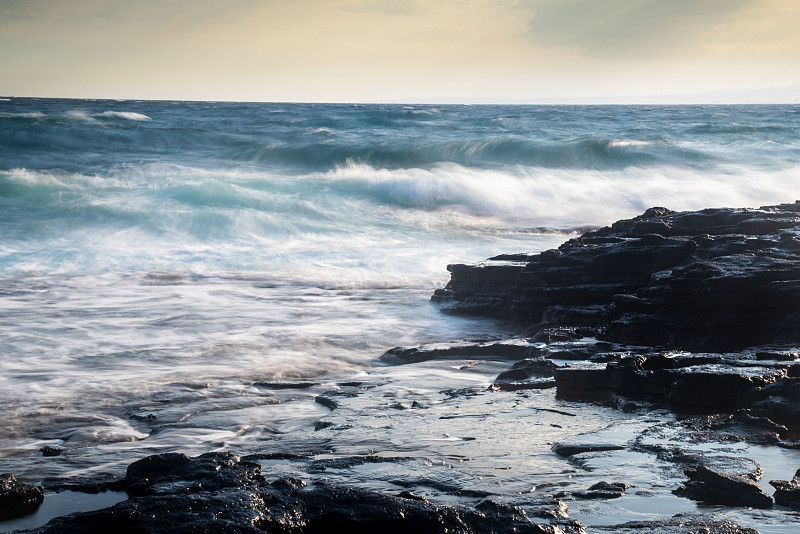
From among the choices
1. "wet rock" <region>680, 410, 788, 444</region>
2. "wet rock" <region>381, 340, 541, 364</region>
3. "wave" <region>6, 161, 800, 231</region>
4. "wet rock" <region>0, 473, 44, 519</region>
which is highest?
"wave" <region>6, 161, 800, 231</region>

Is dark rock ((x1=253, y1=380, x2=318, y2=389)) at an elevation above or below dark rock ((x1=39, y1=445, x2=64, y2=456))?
below

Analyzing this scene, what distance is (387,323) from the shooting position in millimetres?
9891

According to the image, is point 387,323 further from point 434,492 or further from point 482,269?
point 434,492

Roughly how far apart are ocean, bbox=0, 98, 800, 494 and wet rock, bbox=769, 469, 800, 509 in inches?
117

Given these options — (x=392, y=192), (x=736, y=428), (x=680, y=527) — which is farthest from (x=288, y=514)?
(x=392, y=192)

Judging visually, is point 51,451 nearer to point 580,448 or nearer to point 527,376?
point 580,448

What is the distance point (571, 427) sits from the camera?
203 inches

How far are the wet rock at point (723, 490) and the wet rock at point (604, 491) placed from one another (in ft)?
0.85

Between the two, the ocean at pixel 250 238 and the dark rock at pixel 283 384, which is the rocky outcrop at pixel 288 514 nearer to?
the ocean at pixel 250 238

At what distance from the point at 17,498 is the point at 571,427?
319 centimetres

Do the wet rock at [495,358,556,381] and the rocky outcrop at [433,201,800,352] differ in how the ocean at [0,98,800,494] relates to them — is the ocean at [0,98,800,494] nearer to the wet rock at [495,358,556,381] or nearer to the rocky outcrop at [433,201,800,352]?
the rocky outcrop at [433,201,800,352]

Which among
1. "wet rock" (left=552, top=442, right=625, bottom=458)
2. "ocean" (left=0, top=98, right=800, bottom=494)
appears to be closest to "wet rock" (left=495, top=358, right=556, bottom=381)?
Answer: "ocean" (left=0, top=98, right=800, bottom=494)

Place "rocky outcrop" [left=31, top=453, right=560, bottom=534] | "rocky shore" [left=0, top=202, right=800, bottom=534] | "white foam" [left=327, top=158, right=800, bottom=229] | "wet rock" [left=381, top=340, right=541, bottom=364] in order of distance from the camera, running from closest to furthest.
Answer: "rocky outcrop" [left=31, top=453, right=560, bottom=534] → "rocky shore" [left=0, top=202, right=800, bottom=534] → "wet rock" [left=381, top=340, right=541, bottom=364] → "white foam" [left=327, top=158, right=800, bottom=229]

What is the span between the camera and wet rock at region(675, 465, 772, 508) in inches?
144
